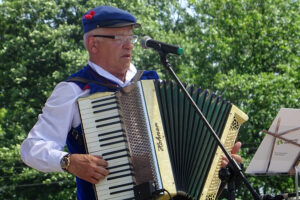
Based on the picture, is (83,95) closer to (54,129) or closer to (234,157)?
(54,129)

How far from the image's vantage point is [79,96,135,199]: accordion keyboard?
367 cm

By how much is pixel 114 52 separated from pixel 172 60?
19.0m

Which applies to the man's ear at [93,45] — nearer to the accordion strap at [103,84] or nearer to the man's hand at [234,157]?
the accordion strap at [103,84]

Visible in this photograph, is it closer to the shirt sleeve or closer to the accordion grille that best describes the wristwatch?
the shirt sleeve

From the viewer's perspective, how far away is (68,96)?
3.99 meters

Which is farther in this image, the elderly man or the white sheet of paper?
the white sheet of paper

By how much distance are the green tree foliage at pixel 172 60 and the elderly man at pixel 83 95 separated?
49.7 ft

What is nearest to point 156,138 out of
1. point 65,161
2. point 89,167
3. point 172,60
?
point 89,167

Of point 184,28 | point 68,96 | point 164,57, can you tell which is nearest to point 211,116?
point 164,57

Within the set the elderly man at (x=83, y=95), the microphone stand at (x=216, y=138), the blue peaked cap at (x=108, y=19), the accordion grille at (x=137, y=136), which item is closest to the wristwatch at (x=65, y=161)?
the elderly man at (x=83, y=95)

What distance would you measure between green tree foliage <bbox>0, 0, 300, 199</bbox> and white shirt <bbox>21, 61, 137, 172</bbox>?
15.3 meters

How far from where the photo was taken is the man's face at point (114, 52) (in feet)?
13.4

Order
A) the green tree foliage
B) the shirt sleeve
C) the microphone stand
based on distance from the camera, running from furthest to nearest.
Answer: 1. the green tree foliage
2. the shirt sleeve
3. the microphone stand

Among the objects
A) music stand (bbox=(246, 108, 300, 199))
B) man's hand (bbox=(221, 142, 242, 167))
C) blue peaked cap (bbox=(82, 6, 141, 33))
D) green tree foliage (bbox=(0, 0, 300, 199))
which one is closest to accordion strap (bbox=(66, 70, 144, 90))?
blue peaked cap (bbox=(82, 6, 141, 33))
